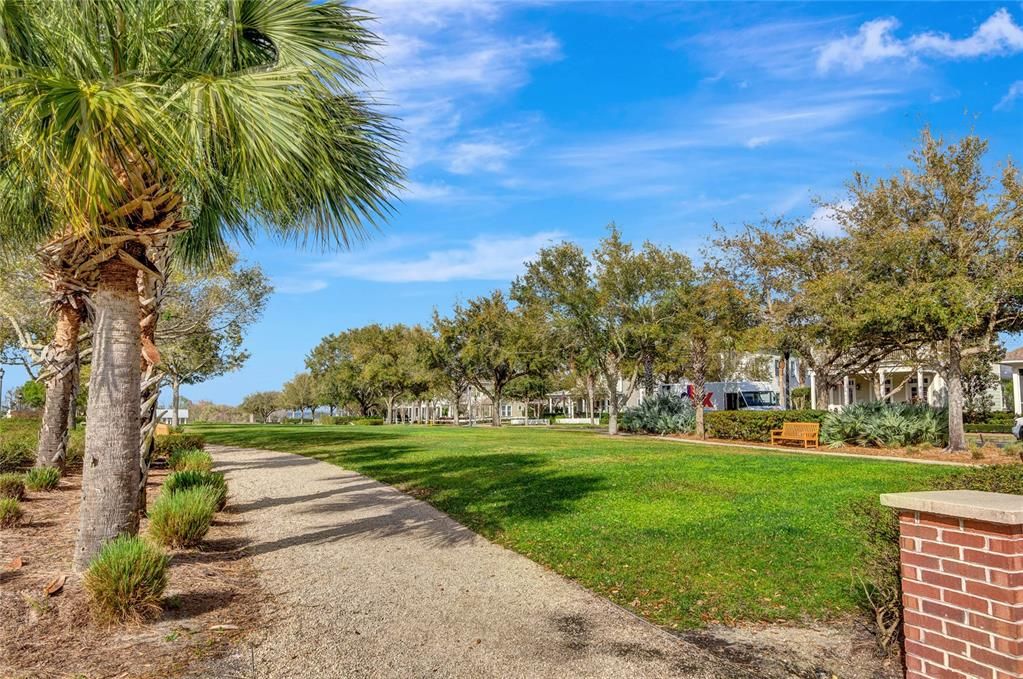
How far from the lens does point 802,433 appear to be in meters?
20.6

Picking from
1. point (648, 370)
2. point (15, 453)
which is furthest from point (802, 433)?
point (15, 453)

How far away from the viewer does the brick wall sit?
3.05 metres

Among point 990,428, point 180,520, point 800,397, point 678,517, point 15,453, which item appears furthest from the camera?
point 800,397

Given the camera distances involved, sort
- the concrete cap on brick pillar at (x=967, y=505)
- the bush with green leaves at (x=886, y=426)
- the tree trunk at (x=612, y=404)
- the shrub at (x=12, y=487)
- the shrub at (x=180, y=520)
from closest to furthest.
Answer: the concrete cap on brick pillar at (x=967, y=505)
the shrub at (x=180, y=520)
the shrub at (x=12, y=487)
the bush with green leaves at (x=886, y=426)
the tree trunk at (x=612, y=404)

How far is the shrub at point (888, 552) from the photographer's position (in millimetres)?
4113

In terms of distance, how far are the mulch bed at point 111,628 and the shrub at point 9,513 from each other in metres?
0.53

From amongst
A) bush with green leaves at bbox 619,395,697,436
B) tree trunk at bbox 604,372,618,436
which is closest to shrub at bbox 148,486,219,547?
bush with green leaves at bbox 619,395,697,436

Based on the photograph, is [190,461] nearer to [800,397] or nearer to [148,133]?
[148,133]

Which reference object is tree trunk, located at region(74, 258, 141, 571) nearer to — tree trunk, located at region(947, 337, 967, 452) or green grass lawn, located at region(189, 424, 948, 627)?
green grass lawn, located at region(189, 424, 948, 627)

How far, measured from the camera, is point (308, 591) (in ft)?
19.0

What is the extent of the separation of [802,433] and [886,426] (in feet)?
7.65

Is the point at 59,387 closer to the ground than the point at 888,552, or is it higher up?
higher up

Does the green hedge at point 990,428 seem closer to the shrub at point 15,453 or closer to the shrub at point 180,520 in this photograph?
the shrub at point 180,520

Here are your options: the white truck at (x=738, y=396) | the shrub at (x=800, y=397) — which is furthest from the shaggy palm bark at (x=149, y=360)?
the shrub at (x=800, y=397)
